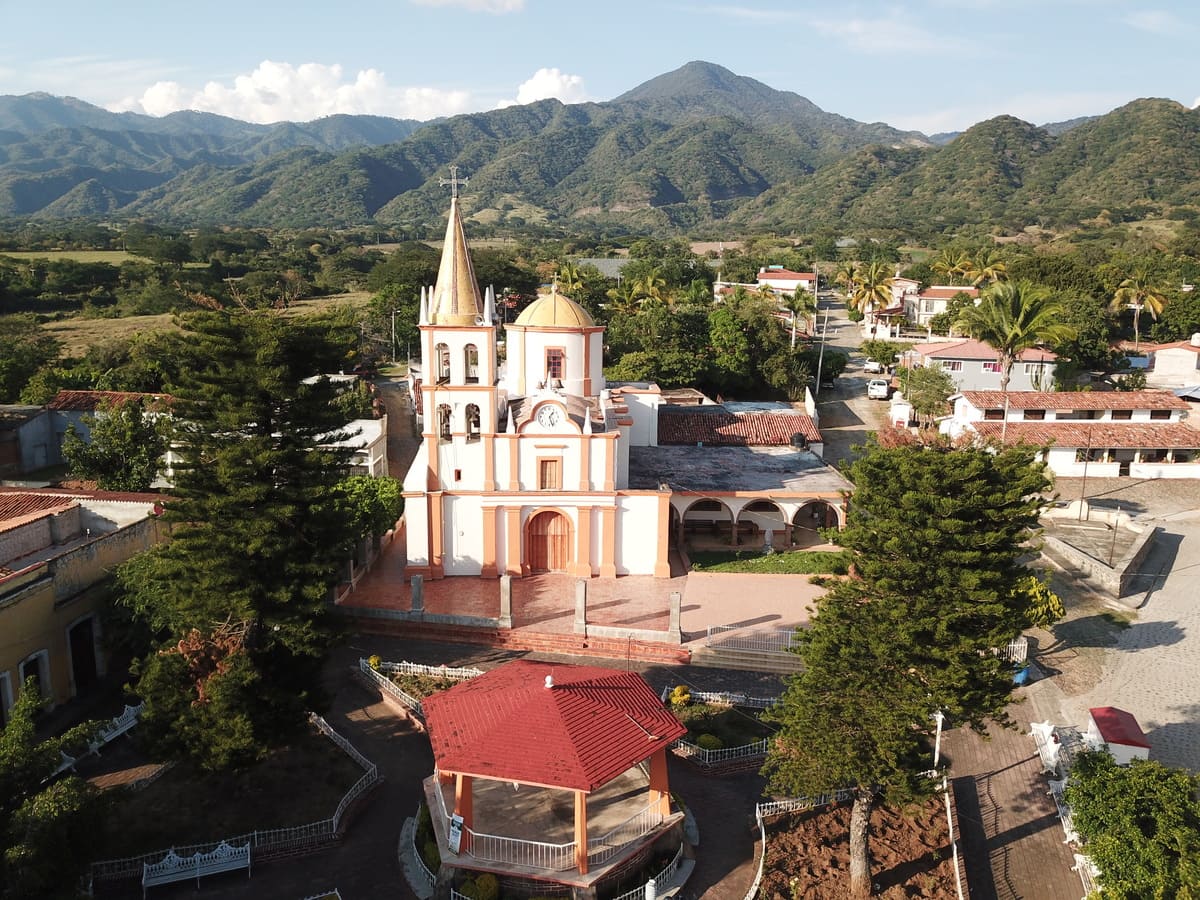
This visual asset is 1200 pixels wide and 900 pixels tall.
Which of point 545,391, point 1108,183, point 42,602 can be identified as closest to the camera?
point 42,602

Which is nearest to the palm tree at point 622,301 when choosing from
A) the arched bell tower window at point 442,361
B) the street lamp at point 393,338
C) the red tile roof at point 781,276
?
the street lamp at point 393,338

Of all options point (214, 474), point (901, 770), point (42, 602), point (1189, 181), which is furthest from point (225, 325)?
point (1189, 181)

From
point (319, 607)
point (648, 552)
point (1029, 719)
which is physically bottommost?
point (1029, 719)

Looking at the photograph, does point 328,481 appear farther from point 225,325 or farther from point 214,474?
point 225,325

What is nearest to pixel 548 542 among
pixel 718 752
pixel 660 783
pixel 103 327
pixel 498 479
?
pixel 498 479

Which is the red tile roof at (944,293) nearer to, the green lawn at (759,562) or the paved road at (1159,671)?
the paved road at (1159,671)

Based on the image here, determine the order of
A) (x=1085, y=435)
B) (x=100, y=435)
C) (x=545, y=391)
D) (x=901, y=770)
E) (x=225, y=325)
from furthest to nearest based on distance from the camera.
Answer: (x=1085, y=435), (x=100, y=435), (x=545, y=391), (x=225, y=325), (x=901, y=770)
